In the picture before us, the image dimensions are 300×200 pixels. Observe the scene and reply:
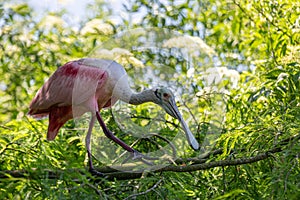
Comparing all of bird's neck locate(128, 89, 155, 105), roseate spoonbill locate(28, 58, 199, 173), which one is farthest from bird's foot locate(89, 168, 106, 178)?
bird's neck locate(128, 89, 155, 105)

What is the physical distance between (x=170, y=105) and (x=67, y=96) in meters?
0.66

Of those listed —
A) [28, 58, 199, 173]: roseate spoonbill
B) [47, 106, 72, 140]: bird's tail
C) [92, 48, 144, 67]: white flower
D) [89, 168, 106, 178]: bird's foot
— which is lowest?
[47, 106, 72, 140]: bird's tail

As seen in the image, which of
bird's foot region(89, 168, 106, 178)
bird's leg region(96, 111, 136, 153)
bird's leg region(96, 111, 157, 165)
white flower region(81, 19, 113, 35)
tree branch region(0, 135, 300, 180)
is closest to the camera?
tree branch region(0, 135, 300, 180)

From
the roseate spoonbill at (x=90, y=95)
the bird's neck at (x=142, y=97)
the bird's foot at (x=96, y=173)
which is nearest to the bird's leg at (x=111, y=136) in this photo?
the roseate spoonbill at (x=90, y=95)

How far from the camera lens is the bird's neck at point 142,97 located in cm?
363

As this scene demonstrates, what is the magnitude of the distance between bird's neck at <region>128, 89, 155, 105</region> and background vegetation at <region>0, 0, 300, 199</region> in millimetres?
150

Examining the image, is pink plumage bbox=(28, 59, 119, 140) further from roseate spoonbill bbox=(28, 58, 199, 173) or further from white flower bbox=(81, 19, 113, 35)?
white flower bbox=(81, 19, 113, 35)

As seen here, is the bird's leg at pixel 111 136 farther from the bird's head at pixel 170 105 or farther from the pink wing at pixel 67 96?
the bird's head at pixel 170 105

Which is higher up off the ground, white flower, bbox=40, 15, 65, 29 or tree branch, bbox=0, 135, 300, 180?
tree branch, bbox=0, 135, 300, 180

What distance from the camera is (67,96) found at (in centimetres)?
405

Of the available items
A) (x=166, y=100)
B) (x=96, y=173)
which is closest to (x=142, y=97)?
(x=166, y=100)

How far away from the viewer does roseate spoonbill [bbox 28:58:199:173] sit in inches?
143

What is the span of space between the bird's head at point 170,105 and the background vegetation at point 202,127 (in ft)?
0.21

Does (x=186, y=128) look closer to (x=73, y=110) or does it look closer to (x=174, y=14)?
(x=73, y=110)
